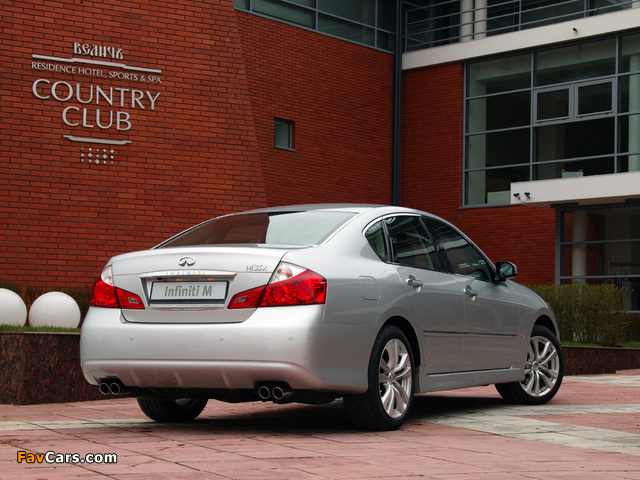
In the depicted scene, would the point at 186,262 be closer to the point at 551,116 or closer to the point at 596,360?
the point at 596,360

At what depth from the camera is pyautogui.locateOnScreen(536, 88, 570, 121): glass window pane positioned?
23172 mm

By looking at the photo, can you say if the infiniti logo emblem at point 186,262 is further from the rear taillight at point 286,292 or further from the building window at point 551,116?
the building window at point 551,116

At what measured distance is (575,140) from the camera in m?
22.8

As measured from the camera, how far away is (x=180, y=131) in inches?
541

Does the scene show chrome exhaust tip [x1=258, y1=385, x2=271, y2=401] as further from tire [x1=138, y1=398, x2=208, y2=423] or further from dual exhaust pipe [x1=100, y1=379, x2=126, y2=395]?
tire [x1=138, y1=398, x2=208, y2=423]

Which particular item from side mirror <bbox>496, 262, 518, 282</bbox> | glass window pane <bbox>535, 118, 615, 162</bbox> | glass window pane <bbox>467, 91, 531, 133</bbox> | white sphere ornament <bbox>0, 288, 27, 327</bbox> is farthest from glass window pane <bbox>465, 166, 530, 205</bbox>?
side mirror <bbox>496, 262, 518, 282</bbox>

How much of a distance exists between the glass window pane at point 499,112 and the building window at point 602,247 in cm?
304

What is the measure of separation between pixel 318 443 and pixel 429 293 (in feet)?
5.48

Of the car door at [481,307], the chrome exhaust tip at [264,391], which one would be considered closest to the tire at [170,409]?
the chrome exhaust tip at [264,391]

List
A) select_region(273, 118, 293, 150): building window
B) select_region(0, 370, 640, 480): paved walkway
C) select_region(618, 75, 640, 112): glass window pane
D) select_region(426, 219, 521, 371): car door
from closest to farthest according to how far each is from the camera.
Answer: select_region(0, 370, 640, 480): paved walkway, select_region(426, 219, 521, 371): car door, select_region(618, 75, 640, 112): glass window pane, select_region(273, 118, 293, 150): building window

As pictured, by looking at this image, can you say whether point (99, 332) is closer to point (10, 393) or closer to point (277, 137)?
point (10, 393)

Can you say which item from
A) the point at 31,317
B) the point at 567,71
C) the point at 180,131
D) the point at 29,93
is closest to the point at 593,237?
the point at 567,71

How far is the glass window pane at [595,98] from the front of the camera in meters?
22.4

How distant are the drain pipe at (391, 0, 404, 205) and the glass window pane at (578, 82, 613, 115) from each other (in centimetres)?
489
